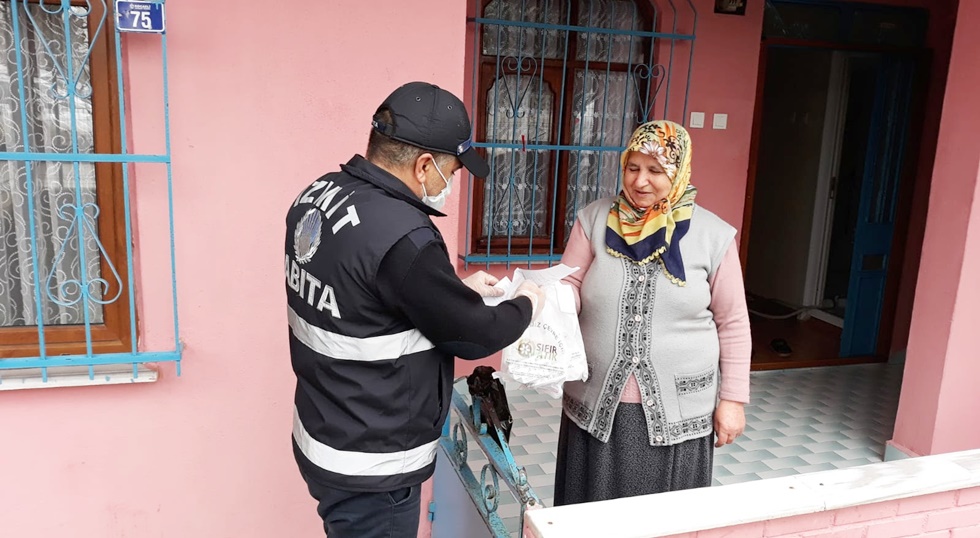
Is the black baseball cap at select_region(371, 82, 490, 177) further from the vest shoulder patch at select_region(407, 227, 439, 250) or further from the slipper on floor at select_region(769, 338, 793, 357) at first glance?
the slipper on floor at select_region(769, 338, 793, 357)

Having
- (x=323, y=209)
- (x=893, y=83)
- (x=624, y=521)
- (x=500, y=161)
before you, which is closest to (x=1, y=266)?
(x=323, y=209)

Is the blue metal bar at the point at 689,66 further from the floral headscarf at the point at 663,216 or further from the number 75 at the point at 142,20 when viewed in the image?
the number 75 at the point at 142,20

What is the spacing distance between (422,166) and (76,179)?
3.93 feet

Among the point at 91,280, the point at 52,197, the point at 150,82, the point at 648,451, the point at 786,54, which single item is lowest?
the point at 648,451

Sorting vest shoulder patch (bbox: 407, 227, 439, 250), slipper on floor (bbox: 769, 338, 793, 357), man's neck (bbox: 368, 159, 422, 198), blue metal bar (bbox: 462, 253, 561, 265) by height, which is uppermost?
man's neck (bbox: 368, 159, 422, 198)

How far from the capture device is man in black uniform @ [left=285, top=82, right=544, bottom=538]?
1384mm

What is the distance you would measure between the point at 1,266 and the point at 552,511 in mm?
1886

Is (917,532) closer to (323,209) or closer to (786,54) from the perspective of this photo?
(323,209)

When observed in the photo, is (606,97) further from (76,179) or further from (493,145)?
(76,179)

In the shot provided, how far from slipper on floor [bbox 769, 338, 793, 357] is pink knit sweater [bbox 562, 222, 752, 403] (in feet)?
10.6

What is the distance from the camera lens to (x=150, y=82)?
83.7 inches

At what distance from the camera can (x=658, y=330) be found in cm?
184

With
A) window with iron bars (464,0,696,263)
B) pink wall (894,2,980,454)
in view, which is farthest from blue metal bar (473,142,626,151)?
pink wall (894,2,980,454)

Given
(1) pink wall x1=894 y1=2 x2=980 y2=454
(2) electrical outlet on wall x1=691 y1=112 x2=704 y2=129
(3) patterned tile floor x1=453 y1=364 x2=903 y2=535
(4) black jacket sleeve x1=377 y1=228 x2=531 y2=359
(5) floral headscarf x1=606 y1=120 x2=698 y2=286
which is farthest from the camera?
(2) electrical outlet on wall x1=691 y1=112 x2=704 y2=129
